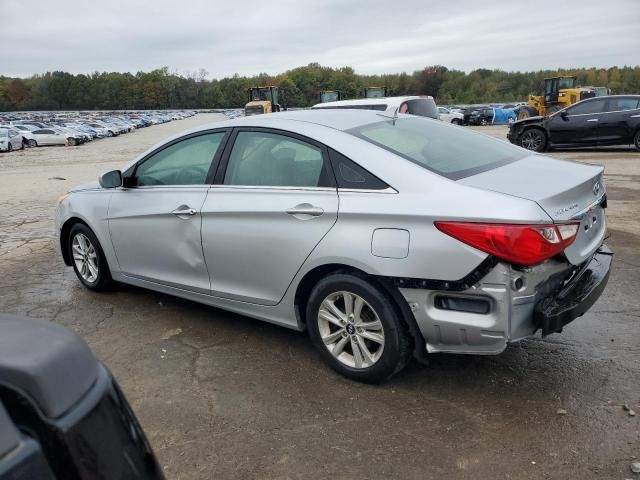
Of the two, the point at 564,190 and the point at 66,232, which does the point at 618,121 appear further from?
the point at 66,232

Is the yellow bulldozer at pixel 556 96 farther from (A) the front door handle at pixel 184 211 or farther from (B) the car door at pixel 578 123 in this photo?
(A) the front door handle at pixel 184 211

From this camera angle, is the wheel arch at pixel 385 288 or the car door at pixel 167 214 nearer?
the wheel arch at pixel 385 288

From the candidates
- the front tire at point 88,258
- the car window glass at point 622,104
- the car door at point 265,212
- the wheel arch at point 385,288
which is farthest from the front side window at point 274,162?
the car window glass at point 622,104

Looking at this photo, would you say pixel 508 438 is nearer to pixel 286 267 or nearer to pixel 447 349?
pixel 447 349

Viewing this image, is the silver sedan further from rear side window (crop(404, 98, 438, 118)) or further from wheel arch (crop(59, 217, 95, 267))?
rear side window (crop(404, 98, 438, 118))

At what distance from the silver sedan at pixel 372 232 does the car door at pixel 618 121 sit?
13.0 m

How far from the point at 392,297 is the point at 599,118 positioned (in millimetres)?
14481

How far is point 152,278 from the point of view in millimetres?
4508

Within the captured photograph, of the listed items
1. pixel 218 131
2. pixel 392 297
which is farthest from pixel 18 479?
pixel 218 131

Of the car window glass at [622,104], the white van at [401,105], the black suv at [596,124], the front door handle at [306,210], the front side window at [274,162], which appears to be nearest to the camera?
the front door handle at [306,210]

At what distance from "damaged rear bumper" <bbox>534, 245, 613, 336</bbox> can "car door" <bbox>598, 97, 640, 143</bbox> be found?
44.6 ft

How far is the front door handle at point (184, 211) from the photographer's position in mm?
4029

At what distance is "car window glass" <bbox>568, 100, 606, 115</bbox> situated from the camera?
15344 mm

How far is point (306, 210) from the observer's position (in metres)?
3.41
